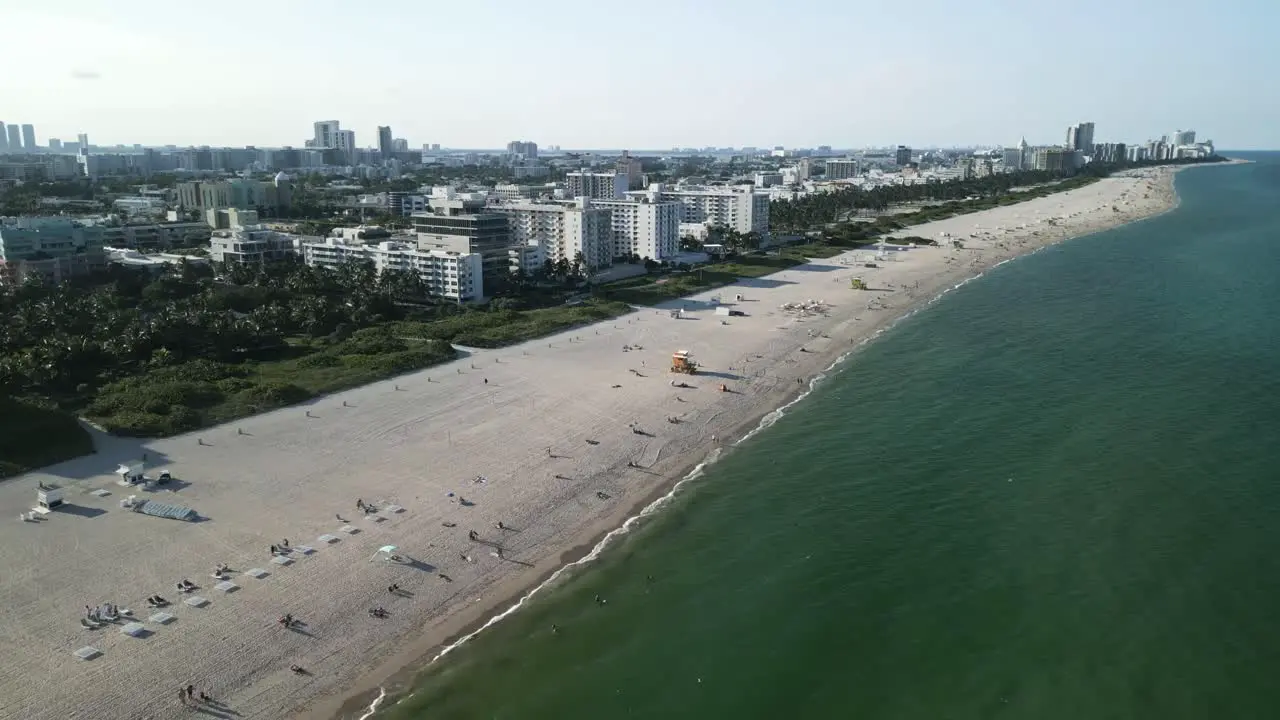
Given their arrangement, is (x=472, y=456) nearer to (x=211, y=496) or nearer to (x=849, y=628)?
(x=211, y=496)

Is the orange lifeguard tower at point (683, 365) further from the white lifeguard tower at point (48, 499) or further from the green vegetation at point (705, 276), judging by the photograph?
the white lifeguard tower at point (48, 499)

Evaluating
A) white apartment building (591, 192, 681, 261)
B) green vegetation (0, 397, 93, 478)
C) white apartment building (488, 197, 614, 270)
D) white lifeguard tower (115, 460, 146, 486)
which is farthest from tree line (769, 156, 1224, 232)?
white lifeguard tower (115, 460, 146, 486)

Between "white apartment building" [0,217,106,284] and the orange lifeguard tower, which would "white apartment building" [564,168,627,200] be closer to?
"white apartment building" [0,217,106,284]

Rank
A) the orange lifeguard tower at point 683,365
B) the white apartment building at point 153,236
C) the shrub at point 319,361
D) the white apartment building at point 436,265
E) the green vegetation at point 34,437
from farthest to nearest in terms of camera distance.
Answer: the white apartment building at point 153,236
the white apartment building at point 436,265
the orange lifeguard tower at point 683,365
the shrub at point 319,361
the green vegetation at point 34,437

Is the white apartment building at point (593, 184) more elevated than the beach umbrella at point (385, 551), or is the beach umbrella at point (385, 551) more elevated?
the white apartment building at point (593, 184)

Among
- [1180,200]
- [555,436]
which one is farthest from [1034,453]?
[1180,200]

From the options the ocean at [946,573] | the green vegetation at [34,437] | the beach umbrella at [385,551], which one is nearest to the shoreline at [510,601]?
the ocean at [946,573]
